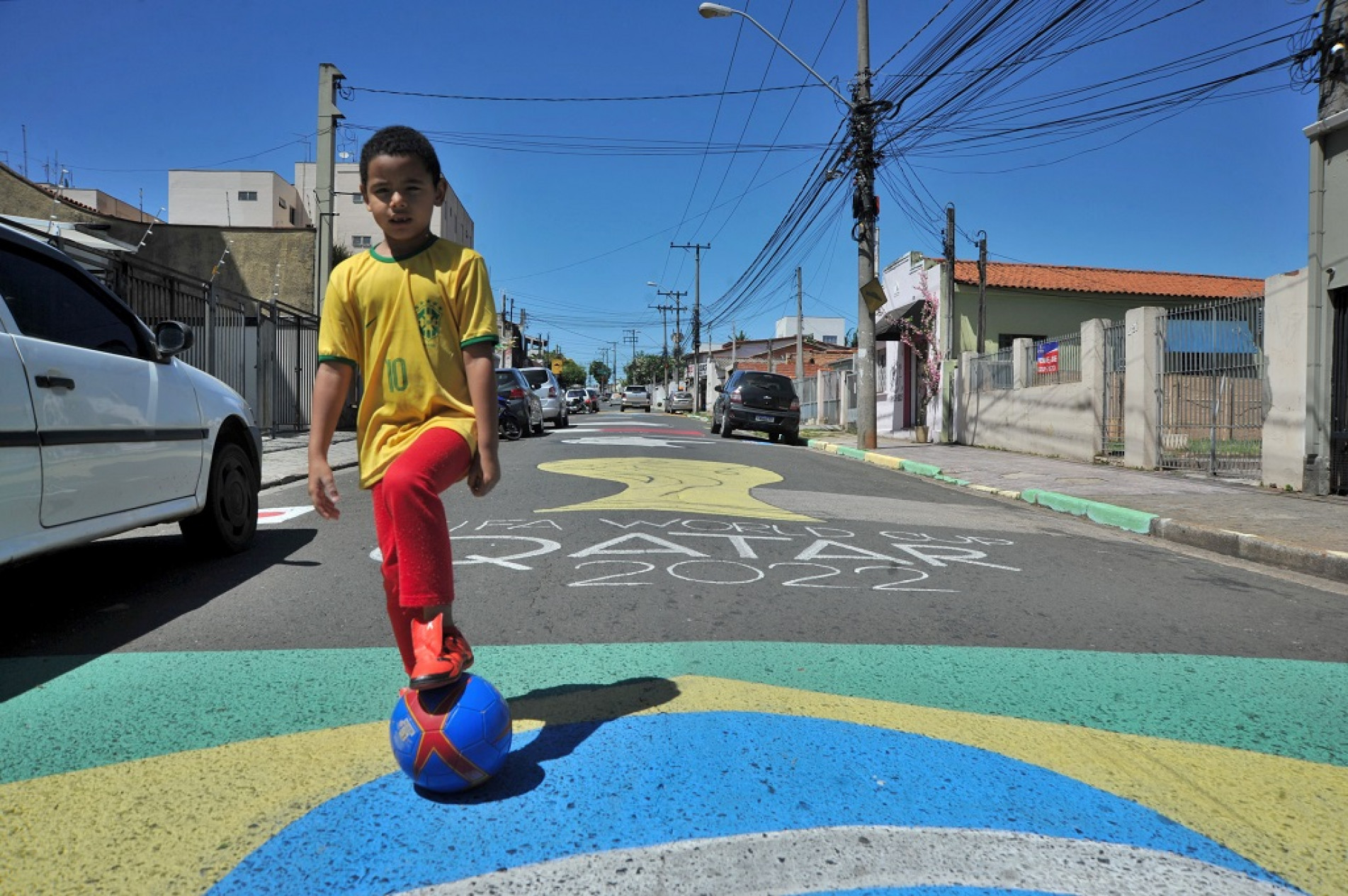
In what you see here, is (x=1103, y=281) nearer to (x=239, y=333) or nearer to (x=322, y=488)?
(x=239, y=333)

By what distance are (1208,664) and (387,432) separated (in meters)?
3.51

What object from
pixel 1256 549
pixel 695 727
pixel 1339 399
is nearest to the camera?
pixel 695 727

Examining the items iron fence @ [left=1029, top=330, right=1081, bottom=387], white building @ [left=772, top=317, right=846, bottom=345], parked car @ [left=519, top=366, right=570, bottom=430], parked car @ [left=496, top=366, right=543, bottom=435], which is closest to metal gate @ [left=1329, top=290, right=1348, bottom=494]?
iron fence @ [left=1029, top=330, right=1081, bottom=387]

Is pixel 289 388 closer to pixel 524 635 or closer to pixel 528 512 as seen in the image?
pixel 528 512

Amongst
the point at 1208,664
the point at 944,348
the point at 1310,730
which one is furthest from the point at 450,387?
the point at 944,348

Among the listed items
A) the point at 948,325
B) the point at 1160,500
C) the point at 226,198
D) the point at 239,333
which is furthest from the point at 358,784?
the point at 226,198

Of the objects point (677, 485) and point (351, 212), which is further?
point (351, 212)

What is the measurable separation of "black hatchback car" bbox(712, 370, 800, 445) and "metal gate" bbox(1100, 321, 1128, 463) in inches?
286

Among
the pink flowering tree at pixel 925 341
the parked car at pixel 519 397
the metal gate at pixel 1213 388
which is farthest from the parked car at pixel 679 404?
the metal gate at pixel 1213 388

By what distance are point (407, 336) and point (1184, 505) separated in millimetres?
9001

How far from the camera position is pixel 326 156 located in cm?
1900

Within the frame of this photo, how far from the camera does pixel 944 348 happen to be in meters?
24.1

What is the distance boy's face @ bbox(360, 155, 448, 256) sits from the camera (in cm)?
241

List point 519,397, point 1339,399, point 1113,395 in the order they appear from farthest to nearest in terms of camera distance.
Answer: point 519,397 → point 1113,395 → point 1339,399
